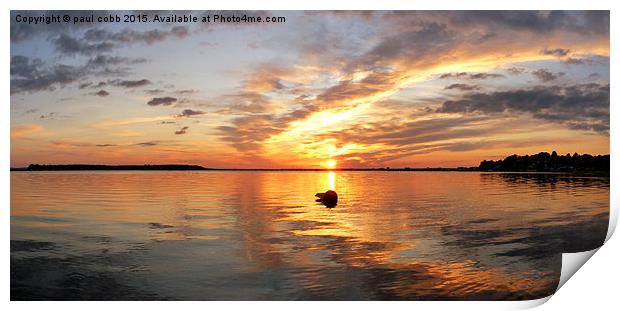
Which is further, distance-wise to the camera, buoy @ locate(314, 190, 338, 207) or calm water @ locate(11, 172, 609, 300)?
buoy @ locate(314, 190, 338, 207)

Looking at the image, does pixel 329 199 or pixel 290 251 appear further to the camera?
pixel 329 199

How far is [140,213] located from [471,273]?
37.4 ft

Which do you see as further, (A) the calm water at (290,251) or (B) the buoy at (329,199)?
(B) the buoy at (329,199)

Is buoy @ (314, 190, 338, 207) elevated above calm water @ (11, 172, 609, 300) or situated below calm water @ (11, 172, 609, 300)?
above

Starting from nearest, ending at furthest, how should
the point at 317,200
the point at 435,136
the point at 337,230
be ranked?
the point at 337,230, the point at 435,136, the point at 317,200

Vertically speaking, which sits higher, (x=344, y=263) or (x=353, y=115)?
(x=353, y=115)

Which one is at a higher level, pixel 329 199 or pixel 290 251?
pixel 329 199

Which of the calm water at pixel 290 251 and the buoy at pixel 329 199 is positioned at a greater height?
the buoy at pixel 329 199

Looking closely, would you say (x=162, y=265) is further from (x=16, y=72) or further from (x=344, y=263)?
(x=16, y=72)
